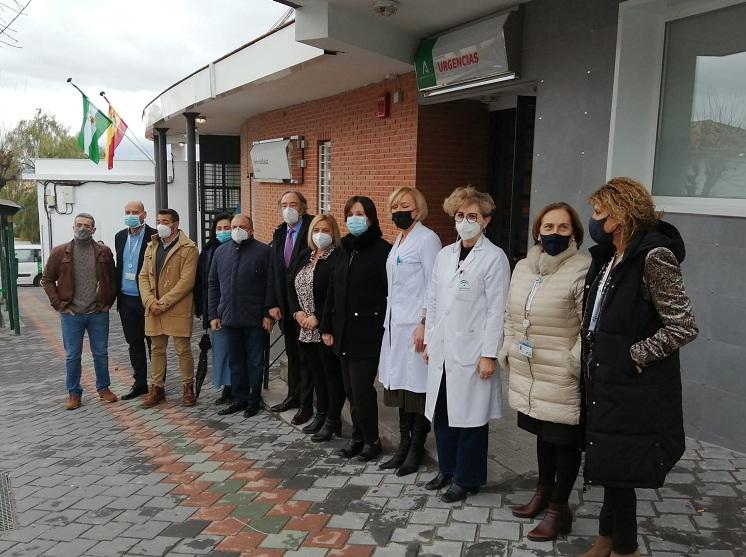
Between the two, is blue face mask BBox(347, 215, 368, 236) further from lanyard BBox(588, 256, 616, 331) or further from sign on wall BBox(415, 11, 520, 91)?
sign on wall BBox(415, 11, 520, 91)

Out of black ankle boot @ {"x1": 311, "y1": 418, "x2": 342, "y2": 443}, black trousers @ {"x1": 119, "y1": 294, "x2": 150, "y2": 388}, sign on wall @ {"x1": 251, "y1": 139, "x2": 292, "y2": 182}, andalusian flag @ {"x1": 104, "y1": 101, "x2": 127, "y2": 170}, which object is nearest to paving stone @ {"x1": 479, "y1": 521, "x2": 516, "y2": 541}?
black ankle boot @ {"x1": 311, "y1": 418, "x2": 342, "y2": 443}

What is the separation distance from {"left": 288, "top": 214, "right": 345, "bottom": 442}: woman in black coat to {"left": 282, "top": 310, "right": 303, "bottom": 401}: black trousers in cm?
22

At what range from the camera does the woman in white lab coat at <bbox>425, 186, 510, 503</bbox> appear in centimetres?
342

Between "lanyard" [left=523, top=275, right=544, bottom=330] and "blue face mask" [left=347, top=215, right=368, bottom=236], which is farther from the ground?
"blue face mask" [left=347, top=215, right=368, bottom=236]

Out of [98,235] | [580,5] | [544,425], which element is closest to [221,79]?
[580,5]

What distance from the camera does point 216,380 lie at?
593 cm

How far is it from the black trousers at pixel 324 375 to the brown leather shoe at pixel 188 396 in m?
1.60

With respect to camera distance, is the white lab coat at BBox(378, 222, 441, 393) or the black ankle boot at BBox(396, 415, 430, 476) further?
the black ankle boot at BBox(396, 415, 430, 476)

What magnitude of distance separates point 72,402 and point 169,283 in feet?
5.66

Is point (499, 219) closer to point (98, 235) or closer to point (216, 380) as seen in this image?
point (216, 380)

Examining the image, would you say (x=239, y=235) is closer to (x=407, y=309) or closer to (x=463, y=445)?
(x=407, y=309)

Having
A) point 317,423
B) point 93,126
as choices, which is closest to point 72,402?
point 317,423

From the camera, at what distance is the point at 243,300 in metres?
5.44

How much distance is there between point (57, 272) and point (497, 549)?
4.92 m
